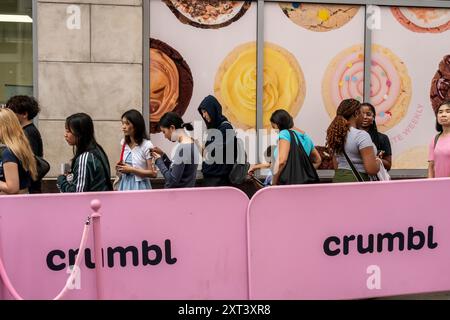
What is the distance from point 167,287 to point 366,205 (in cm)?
184

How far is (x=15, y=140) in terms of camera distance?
184 inches

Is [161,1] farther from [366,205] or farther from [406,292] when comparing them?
[406,292]

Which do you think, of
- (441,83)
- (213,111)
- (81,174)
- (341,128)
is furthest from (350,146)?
(441,83)

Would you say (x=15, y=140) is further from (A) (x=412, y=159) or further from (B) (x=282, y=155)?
(A) (x=412, y=159)

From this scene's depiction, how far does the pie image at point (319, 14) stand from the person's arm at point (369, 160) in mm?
3737

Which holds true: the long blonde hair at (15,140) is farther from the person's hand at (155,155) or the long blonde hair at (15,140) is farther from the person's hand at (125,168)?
the person's hand at (155,155)

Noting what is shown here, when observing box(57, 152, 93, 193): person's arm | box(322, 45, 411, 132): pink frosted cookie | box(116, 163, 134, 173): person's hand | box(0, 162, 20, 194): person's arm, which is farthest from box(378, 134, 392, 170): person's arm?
box(0, 162, 20, 194): person's arm

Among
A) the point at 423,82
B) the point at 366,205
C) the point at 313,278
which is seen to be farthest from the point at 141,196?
the point at 423,82

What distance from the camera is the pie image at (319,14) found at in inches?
339

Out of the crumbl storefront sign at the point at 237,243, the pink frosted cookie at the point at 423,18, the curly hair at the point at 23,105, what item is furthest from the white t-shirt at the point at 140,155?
the pink frosted cookie at the point at 423,18

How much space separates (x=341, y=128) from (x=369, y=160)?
425mm

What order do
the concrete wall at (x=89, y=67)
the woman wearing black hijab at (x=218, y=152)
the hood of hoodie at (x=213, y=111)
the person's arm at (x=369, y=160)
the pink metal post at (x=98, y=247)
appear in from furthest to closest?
1. the concrete wall at (x=89, y=67)
2. the hood of hoodie at (x=213, y=111)
3. the woman wearing black hijab at (x=218, y=152)
4. the person's arm at (x=369, y=160)
5. the pink metal post at (x=98, y=247)

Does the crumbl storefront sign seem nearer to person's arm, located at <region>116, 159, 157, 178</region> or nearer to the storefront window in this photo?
person's arm, located at <region>116, 159, 157, 178</region>

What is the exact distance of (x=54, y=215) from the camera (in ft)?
14.4
